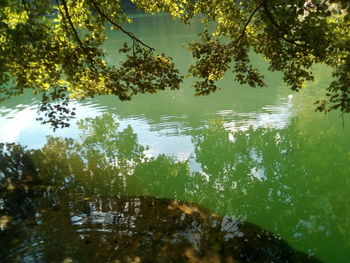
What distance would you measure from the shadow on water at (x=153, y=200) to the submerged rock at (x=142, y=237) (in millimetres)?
27

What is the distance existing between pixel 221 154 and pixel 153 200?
19.6 ft

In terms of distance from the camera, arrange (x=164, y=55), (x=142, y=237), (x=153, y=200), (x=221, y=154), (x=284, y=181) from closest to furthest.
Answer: (x=142, y=237), (x=164, y=55), (x=153, y=200), (x=284, y=181), (x=221, y=154)

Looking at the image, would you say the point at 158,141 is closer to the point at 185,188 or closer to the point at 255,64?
the point at 185,188

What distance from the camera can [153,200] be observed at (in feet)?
38.4

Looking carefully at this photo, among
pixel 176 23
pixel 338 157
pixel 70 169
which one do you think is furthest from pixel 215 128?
pixel 176 23

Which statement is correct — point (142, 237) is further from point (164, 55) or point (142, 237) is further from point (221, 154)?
point (221, 154)

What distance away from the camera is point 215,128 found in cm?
1983

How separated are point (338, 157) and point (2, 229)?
13.5m

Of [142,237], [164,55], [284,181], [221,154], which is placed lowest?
[284,181]

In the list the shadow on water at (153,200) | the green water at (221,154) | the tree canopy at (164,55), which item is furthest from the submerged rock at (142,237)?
the tree canopy at (164,55)

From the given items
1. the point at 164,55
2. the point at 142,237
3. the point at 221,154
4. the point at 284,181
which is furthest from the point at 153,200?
the point at 221,154

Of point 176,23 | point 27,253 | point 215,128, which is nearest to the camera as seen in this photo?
point 27,253

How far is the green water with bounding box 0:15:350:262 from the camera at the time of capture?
37.6 feet

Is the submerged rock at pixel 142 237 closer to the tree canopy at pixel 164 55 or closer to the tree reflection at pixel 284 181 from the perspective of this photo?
the tree reflection at pixel 284 181
